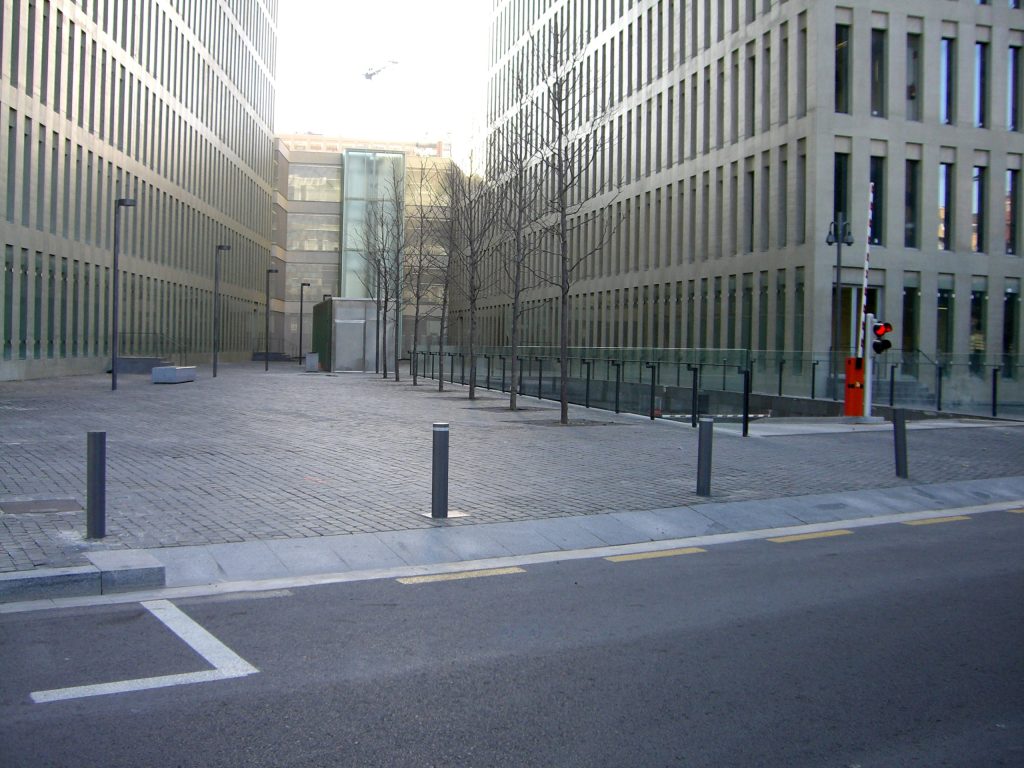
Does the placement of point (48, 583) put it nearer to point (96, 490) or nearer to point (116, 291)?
point (96, 490)

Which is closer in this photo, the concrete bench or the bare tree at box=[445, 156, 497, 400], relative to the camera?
the bare tree at box=[445, 156, 497, 400]

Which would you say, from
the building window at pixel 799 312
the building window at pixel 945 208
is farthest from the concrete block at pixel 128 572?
the building window at pixel 945 208

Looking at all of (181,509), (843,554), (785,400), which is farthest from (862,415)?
(181,509)

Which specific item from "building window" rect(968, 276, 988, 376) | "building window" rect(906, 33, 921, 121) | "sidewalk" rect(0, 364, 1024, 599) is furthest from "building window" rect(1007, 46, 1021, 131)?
"sidewalk" rect(0, 364, 1024, 599)

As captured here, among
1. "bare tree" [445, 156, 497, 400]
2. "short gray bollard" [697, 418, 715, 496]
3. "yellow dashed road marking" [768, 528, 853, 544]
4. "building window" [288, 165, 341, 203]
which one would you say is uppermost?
"building window" [288, 165, 341, 203]

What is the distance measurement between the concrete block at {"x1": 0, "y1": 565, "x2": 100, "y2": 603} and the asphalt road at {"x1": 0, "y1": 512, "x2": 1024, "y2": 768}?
1.42 feet

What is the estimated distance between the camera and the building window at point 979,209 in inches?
1475

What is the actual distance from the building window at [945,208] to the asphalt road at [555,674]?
31718 millimetres

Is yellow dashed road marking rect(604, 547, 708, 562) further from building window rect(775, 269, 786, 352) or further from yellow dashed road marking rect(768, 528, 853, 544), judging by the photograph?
building window rect(775, 269, 786, 352)

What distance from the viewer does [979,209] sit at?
37688 millimetres

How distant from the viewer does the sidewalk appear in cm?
859

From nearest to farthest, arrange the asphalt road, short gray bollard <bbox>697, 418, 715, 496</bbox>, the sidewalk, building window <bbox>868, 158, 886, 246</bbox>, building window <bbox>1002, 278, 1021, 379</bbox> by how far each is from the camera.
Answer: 1. the asphalt road
2. the sidewalk
3. short gray bollard <bbox>697, 418, 715, 496</bbox>
4. building window <bbox>868, 158, 886, 246</bbox>
5. building window <bbox>1002, 278, 1021, 379</bbox>

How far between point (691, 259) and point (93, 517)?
1475 inches

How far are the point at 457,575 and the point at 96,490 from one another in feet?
9.95
